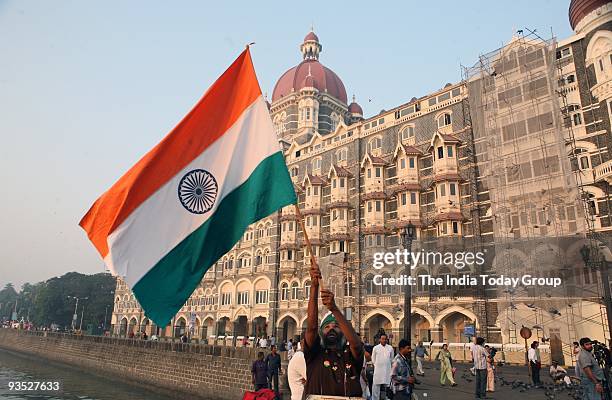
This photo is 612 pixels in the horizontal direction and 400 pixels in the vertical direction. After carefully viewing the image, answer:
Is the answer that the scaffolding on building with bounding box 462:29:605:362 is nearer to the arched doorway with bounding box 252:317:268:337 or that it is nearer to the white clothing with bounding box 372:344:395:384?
the white clothing with bounding box 372:344:395:384

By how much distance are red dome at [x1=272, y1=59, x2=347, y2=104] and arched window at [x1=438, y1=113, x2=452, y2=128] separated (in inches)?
940

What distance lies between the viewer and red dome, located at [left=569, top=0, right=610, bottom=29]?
25438mm

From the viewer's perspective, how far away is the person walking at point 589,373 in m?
8.37

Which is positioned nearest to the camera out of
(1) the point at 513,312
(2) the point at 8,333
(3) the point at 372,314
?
(1) the point at 513,312

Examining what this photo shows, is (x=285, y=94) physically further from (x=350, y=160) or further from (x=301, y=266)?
(x=301, y=266)

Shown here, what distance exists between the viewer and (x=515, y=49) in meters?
26.5

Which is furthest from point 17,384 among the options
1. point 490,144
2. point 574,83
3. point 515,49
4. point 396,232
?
point 574,83

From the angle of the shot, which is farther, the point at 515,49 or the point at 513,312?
the point at 515,49

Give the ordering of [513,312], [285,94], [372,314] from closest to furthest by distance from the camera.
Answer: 1. [513,312]
2. [372,314]
3. [285,94]

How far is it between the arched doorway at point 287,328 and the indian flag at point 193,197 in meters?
36.2

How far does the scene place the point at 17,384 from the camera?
93.1 ft

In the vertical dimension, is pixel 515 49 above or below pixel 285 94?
below

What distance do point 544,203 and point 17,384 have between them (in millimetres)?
33752

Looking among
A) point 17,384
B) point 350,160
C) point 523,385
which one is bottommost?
point 17,384
